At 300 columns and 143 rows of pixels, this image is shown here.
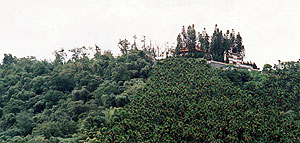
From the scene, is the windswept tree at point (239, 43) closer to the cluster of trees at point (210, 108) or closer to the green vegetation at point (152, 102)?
the green vegetation at point (152, 102)

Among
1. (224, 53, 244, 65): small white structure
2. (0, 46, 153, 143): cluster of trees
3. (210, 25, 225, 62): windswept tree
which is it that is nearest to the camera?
(0, 46, 153, 143): cluster of trees

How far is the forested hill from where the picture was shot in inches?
962

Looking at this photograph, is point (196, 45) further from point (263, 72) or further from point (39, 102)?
point (39, 102)

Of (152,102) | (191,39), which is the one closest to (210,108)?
(152,102)

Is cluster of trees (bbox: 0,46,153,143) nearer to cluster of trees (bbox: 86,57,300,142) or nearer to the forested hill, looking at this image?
the forested hill

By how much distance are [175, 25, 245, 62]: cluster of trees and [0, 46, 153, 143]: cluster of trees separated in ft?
16.0

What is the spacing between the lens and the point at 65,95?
113 ft

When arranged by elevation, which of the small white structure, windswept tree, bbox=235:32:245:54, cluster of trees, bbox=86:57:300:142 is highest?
windswept tree, bbox=235:32:245:54

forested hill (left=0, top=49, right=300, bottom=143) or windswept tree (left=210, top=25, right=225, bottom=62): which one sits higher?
windswept tree (left=210, top=25, right=225, bottom=62)

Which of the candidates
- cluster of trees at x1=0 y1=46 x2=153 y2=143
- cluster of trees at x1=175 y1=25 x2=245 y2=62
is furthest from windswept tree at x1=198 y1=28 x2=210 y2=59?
cluster of trees at x1=0 y1=46 x2=153 y2=143

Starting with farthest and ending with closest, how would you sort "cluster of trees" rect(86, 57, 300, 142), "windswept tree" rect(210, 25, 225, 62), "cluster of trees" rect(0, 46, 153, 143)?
1. "windswept tree" rect(210, 25, 225, 62)
2. "cluster of trees" rect(0, 46, 153, 143)
3. "cluster of trees" rect(86, 57, 300, 142)

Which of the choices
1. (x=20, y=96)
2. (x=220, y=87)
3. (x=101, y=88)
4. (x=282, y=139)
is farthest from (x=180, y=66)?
(x=20, y=96)

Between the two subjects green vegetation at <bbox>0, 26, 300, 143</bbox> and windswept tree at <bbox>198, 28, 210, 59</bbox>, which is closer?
green vegetation at <bbox>0, 26, 300, 143</bbox>

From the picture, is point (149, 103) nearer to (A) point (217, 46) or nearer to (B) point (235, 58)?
(A) point (217, 46)
